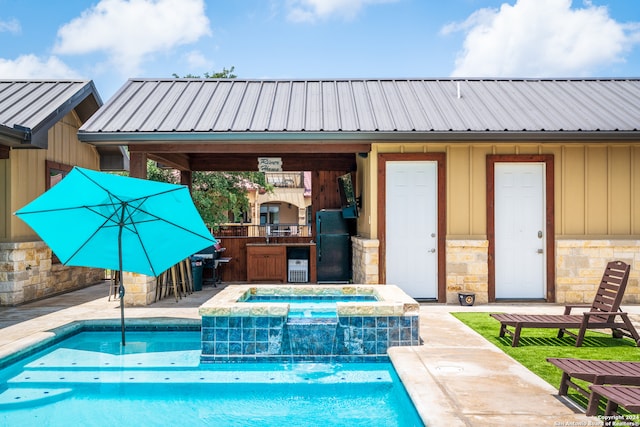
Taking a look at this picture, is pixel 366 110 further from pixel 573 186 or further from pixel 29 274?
pixel 29 274

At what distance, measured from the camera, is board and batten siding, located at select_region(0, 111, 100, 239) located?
8.38 metres

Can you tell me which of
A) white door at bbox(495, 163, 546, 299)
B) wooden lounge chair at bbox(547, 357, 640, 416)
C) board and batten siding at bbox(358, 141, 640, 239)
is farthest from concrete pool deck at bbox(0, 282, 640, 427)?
board and batten siding at bbox(358, 141, 640, 239)

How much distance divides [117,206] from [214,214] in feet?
30.0

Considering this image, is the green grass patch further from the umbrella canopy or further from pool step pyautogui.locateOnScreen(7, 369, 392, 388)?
the umbrella canopy

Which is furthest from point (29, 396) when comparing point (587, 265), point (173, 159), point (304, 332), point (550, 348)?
point (587, 265)

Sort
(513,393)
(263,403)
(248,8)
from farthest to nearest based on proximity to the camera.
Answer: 1. (248,8)
2. (263,403)
3. (513,393)

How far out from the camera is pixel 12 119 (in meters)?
8.20

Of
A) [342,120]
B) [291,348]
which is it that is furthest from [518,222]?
[291,348]

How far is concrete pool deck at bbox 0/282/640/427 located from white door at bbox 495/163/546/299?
0.59 m

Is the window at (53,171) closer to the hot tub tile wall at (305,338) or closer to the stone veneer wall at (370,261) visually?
the hot tub tile wall at (305,338)

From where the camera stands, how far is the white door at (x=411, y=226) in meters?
8.27

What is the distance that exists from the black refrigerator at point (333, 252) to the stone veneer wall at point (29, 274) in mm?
5227

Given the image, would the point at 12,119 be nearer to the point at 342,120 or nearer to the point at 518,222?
the point at 342,120

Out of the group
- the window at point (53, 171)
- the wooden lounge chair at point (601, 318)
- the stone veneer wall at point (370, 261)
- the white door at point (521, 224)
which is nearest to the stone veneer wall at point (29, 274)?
the window at point (53, 171)
